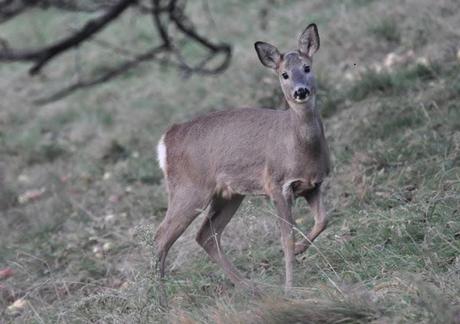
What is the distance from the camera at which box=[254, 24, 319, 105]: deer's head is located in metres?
5.56

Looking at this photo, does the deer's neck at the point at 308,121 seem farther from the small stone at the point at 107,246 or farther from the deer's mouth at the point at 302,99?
the small stone at the point at 107,246


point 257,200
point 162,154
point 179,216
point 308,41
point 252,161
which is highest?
point 308,41

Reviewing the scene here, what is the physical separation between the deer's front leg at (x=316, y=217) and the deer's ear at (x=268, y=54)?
0.88 meters

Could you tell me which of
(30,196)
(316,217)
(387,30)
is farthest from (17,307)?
(387,30)

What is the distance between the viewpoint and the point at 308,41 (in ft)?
19.6

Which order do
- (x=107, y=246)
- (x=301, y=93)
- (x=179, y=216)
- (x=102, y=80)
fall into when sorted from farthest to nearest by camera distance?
(x=102, y=80) < (x=107, y=246) < (x=179, y=216) < (x=301, y=93)

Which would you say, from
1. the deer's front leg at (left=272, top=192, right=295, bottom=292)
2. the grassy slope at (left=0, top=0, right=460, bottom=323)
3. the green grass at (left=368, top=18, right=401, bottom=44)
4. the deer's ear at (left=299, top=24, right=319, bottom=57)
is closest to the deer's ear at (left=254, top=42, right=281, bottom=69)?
the deer's ear at (left=299, top=24, right=319, bottom=57)

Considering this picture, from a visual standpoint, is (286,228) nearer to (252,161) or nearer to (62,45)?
(252,161)

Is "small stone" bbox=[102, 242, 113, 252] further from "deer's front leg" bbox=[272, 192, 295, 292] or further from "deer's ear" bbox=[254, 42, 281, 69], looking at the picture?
"deer's ear" bbox=[254, 42, 281, 69]

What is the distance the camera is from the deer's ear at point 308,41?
5922 millimetres

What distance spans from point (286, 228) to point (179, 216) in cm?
80

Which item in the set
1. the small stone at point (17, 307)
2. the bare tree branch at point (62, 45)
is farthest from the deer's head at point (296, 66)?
the small stone at point (17, 307)

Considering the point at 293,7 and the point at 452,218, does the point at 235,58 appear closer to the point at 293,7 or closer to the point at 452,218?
the point at 293,7

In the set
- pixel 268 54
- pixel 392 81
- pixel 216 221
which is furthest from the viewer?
pixel 392 81
